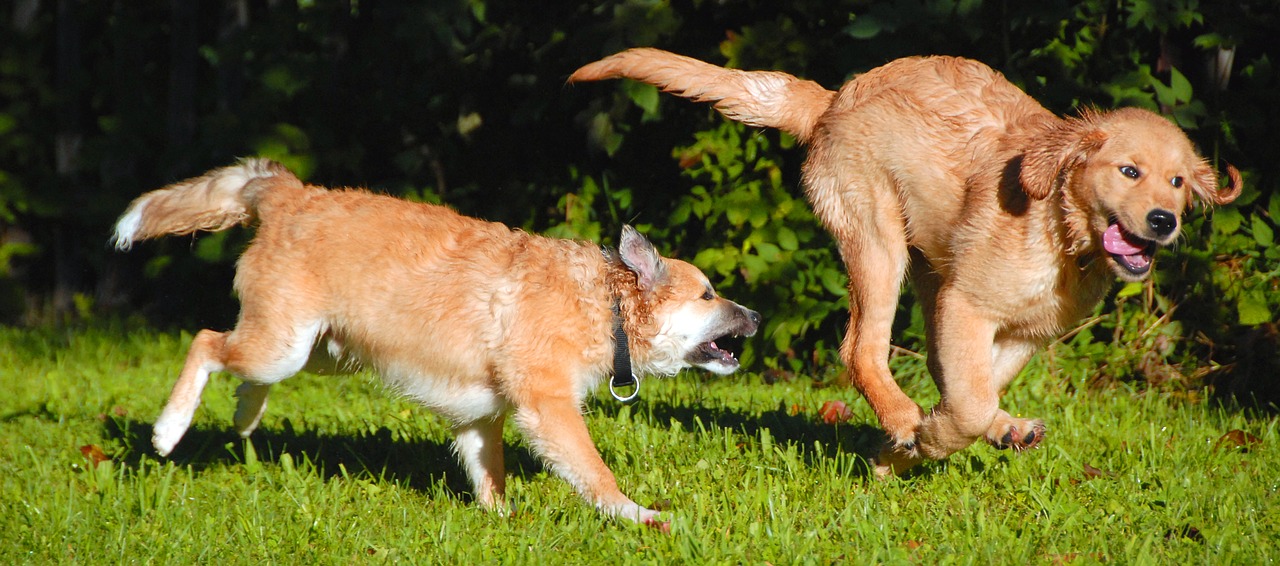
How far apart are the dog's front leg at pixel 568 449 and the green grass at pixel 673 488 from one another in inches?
3.6

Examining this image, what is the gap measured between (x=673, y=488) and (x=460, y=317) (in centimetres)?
104

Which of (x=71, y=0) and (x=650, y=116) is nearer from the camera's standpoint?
(x=650, y=116)

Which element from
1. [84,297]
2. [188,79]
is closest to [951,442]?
[188,79]

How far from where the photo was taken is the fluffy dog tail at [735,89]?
17.7 feet

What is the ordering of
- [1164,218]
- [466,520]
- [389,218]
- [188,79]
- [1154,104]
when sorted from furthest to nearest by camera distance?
[188,79]
[1154,104]
[389,218]
[466,520]
[1164,218]

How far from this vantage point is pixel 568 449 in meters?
4.25

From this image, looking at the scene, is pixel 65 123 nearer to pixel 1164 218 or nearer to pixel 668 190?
pixel 668 190

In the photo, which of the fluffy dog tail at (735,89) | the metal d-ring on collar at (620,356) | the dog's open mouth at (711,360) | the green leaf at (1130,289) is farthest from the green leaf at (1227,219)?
the metal d-ring on collar at (620,356)

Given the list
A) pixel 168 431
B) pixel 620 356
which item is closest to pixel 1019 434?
pixel 620 356

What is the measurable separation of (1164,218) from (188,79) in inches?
309

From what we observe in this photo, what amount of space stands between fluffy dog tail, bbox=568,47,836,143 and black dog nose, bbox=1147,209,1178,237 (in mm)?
1757

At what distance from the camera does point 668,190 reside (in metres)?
7.79

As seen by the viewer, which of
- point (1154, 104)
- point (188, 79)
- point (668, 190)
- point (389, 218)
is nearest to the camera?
point (389, 218)

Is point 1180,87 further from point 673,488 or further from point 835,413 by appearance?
point 673,488
